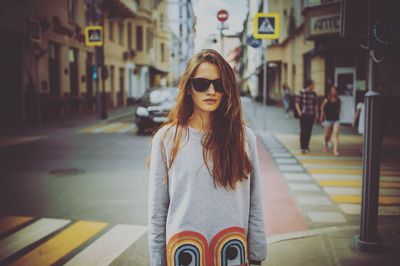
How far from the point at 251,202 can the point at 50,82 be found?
70.0 feet

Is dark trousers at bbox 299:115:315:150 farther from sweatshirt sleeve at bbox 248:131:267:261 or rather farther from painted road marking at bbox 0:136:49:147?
sweatshirt sleeve at bbox 248:131:267:261

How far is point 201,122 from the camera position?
2.35 meters

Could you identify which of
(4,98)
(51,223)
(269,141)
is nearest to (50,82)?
(4,98)

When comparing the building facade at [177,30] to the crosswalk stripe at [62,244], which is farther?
the building facade at [177,30]

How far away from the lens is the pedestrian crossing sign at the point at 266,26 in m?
13.7

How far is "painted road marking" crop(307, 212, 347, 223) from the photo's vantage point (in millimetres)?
5492

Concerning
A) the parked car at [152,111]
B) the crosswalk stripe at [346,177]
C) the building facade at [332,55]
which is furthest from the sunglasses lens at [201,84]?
the building facade at [332,55]

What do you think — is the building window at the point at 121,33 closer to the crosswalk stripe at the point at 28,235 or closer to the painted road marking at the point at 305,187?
the painted road marking at the point at 305,187

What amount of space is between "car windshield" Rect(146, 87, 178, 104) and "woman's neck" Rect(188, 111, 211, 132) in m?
13.7

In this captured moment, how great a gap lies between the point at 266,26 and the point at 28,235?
1084 cm

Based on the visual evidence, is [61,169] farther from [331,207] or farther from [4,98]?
[4,98]

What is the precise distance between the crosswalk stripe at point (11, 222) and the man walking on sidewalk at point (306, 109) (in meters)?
7.34

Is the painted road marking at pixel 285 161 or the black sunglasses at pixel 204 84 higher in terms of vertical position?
the black sunglasses at pixel 204 84

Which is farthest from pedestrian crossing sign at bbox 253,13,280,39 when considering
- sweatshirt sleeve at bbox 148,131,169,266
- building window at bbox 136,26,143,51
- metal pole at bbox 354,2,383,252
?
building window at bbox 136,26,143,51
